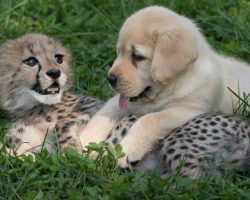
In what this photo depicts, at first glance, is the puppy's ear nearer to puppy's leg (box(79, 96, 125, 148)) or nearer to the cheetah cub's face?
puppy's leg (box(79, 96, 125, 148))

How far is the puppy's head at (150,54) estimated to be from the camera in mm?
5746

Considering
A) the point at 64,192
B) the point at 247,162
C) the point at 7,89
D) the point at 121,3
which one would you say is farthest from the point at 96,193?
the point at 121,3

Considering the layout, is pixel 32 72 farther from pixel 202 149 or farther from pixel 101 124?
pixel 202 149

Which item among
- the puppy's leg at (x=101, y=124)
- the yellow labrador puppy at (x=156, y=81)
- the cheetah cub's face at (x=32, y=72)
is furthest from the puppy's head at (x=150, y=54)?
the cheetah cub's face at (x=32, y=72)

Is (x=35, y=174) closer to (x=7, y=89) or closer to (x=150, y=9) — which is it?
(x=7, y=89)

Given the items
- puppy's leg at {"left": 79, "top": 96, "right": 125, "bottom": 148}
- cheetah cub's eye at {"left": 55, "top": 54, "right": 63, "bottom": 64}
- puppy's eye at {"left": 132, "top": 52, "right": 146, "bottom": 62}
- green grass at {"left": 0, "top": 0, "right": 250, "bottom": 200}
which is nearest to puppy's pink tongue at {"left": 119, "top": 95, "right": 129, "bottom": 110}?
puppy's leg at {"left": 79, "top": 96, "right": 125, "bottom": 148}

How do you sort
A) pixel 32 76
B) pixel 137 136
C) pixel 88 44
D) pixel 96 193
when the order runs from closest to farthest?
pixel 96 193 → pixel 137 136 → pixel 32 76 → pixel 88 44

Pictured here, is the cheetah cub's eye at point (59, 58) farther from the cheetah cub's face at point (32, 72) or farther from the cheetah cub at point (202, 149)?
the cheetah cub at point (202, 149)

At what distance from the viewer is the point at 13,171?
18.3 ft

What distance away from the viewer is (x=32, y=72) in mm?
6172

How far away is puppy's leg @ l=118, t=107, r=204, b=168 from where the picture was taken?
5.69 metres

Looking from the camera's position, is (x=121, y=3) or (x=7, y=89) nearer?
(x=7, y=89)

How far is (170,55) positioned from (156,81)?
0.20 meters

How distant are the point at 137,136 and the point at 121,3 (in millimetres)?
2801
